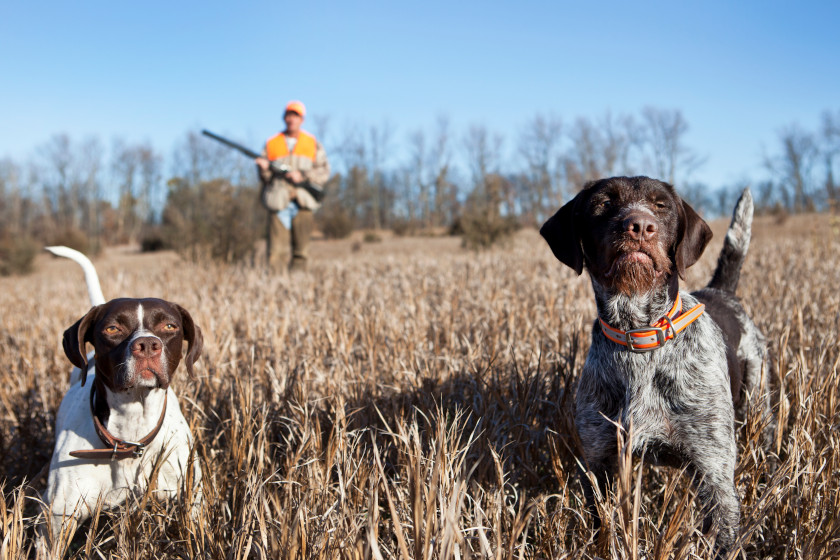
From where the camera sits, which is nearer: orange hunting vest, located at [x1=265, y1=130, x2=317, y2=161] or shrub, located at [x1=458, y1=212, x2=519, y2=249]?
orange hunting vest, located at [x1=265, y1=130, x2=317, y2=161]

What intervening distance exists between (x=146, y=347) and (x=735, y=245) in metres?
2.96

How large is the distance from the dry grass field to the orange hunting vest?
12.5 ft

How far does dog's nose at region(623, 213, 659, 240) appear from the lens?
1972 mm

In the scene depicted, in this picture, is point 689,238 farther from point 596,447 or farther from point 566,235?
point 596,447

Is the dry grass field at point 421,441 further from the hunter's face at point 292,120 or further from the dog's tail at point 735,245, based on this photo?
the hunter's face at point 292,120

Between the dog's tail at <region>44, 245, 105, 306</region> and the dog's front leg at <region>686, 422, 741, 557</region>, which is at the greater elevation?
the dog's tail at <region>44, 245, 105, 306</region>

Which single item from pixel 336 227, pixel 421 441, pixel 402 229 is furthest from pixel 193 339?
pixel 402 229

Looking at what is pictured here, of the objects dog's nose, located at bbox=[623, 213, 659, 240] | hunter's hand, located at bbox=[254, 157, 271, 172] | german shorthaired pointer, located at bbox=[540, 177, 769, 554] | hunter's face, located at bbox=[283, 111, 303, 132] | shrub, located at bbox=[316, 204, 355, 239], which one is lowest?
german shorthaired pointer, located at bbox=[540, 177, 769, 554]

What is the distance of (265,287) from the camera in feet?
23.5

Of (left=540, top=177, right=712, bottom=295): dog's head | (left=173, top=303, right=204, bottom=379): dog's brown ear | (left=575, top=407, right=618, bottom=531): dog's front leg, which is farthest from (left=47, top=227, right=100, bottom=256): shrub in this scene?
(left=575, top=407, right=618, bottom=531): dog's front leg

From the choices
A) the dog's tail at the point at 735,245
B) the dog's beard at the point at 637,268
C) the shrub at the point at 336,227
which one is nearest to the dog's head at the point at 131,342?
the dog's beard at the point at 637,268

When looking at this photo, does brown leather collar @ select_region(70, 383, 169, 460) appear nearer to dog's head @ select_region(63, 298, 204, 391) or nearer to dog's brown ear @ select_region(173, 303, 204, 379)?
dog's head @ select_region(63, 298, 204, 391)

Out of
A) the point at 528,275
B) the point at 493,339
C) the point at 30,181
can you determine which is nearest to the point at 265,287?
the point at 528,275

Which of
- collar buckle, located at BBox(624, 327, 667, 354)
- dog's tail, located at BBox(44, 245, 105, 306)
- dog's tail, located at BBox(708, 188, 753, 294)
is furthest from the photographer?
dog's tail, located at BBox(44, 245, 105, 306)
